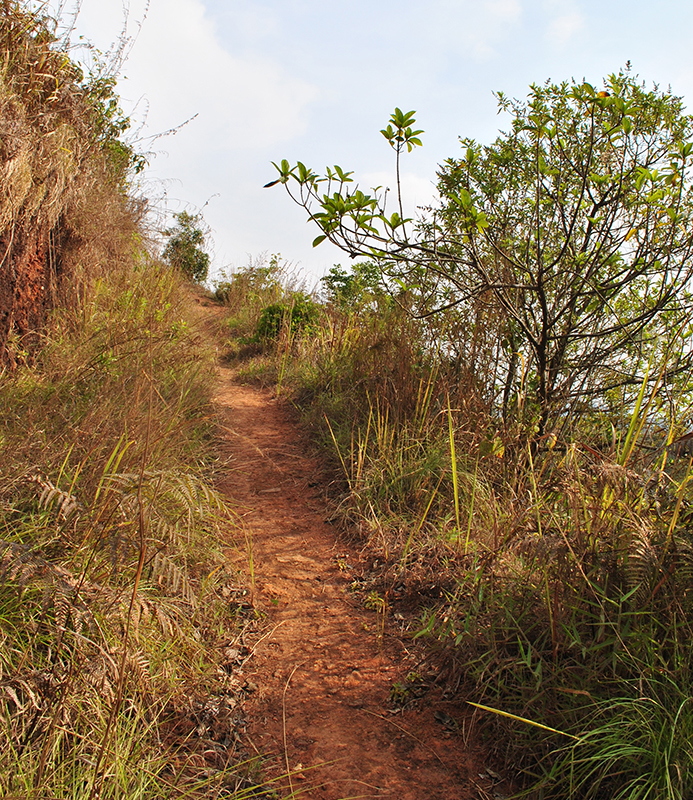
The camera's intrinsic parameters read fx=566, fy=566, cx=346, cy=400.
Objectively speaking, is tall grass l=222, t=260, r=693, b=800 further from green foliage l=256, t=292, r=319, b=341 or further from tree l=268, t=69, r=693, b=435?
green foliage l=256, t=292, r=319, b=341

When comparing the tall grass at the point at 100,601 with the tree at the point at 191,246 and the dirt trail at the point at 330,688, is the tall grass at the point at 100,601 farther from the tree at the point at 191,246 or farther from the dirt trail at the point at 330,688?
the tree at the point at 191,246

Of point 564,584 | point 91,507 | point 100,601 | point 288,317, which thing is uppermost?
point 288,317

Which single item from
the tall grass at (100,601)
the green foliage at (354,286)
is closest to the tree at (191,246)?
the green foliage at (354,286)

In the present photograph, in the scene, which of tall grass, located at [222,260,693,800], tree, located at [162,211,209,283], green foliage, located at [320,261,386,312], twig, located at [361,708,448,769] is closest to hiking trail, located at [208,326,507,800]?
twig, located at [361,708,448,769]

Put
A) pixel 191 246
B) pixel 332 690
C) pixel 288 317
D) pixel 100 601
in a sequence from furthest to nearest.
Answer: pixel 191 246
pixel 288 317
pixel 332 690
pixel 100 601

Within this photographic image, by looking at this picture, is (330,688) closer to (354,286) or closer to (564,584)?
(564,584)

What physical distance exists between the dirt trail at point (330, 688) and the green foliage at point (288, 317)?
15.0ft

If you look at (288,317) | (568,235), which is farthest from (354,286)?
(568,235)

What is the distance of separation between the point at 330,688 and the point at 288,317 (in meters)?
6.51

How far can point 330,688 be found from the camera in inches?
97.0

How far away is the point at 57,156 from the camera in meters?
4.72

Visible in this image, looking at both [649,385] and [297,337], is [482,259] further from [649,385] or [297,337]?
[297,337]

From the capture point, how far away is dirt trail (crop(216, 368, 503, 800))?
1989 mm

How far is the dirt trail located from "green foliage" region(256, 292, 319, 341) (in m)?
4.57
